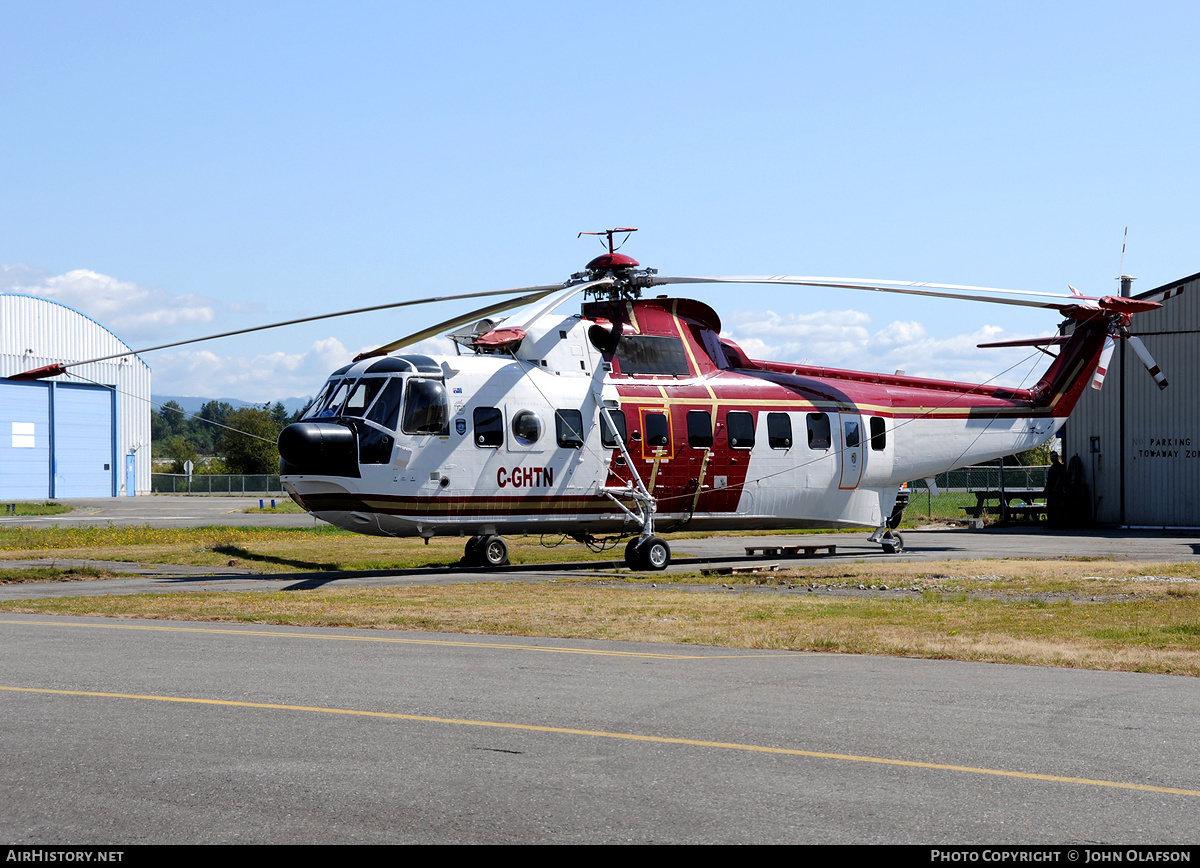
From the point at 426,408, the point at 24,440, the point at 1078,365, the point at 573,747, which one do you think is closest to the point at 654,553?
the point at 426,408

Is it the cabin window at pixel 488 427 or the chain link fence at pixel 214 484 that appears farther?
the chain link fence at pixel 214 484

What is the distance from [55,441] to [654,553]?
203 feet

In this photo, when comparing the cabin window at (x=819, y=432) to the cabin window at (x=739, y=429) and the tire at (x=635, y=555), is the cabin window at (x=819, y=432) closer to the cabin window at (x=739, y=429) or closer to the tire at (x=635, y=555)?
the cabin window at (x=739, y=429)

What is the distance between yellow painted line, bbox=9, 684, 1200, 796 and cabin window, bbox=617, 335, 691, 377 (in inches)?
641

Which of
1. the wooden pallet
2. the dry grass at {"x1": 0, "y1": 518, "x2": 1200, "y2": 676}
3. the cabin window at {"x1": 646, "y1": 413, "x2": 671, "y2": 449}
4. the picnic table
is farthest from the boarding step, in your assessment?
the picnic table

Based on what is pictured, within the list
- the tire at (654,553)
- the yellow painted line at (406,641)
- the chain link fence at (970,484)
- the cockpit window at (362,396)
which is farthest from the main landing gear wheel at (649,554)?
the chain link fence at (970,484)

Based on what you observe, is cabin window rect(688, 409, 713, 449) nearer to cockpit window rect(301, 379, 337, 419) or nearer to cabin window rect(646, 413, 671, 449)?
cabin window rect(646, 413, 671, 449)

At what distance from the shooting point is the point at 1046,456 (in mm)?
88688

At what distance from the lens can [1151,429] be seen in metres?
38.9

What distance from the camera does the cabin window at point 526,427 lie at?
2302 centimetres

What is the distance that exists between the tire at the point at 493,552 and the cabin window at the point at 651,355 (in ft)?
15.0

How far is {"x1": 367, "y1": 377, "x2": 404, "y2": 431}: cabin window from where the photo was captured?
21547 millimetres
